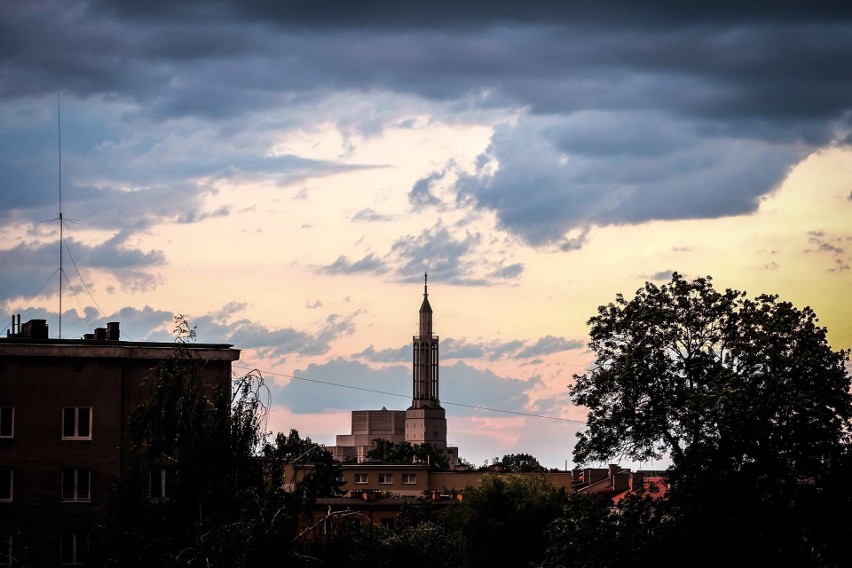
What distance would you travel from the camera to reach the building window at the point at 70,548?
1913 inches

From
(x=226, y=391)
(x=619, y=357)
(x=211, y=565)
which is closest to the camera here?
(x=211, y=565)

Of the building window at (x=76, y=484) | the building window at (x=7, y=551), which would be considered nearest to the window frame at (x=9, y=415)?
the building window at (x=76, y=484)

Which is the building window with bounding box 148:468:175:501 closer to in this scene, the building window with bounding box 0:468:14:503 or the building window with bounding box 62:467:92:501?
the building window with bounding box 62:467:92:501

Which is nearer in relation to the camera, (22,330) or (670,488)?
(670,488)

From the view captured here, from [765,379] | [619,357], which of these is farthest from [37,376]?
[765,379]

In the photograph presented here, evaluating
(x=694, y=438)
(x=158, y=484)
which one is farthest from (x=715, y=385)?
(x=158, y=484)

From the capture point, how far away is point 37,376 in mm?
50219

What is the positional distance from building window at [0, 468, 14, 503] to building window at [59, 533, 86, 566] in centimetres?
235

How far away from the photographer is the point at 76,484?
49.9 m

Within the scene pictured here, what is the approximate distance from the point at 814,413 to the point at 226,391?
71.3ft

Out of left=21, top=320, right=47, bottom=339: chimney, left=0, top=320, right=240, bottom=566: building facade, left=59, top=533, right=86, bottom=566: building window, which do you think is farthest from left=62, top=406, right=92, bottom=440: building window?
left=21, top=320, right=47, bottom=339: chimney

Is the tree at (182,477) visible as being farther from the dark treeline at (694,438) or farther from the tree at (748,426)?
the tree at (748,426)

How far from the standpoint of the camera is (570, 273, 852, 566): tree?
1989 inches

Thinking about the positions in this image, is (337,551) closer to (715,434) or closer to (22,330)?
(715,434)
